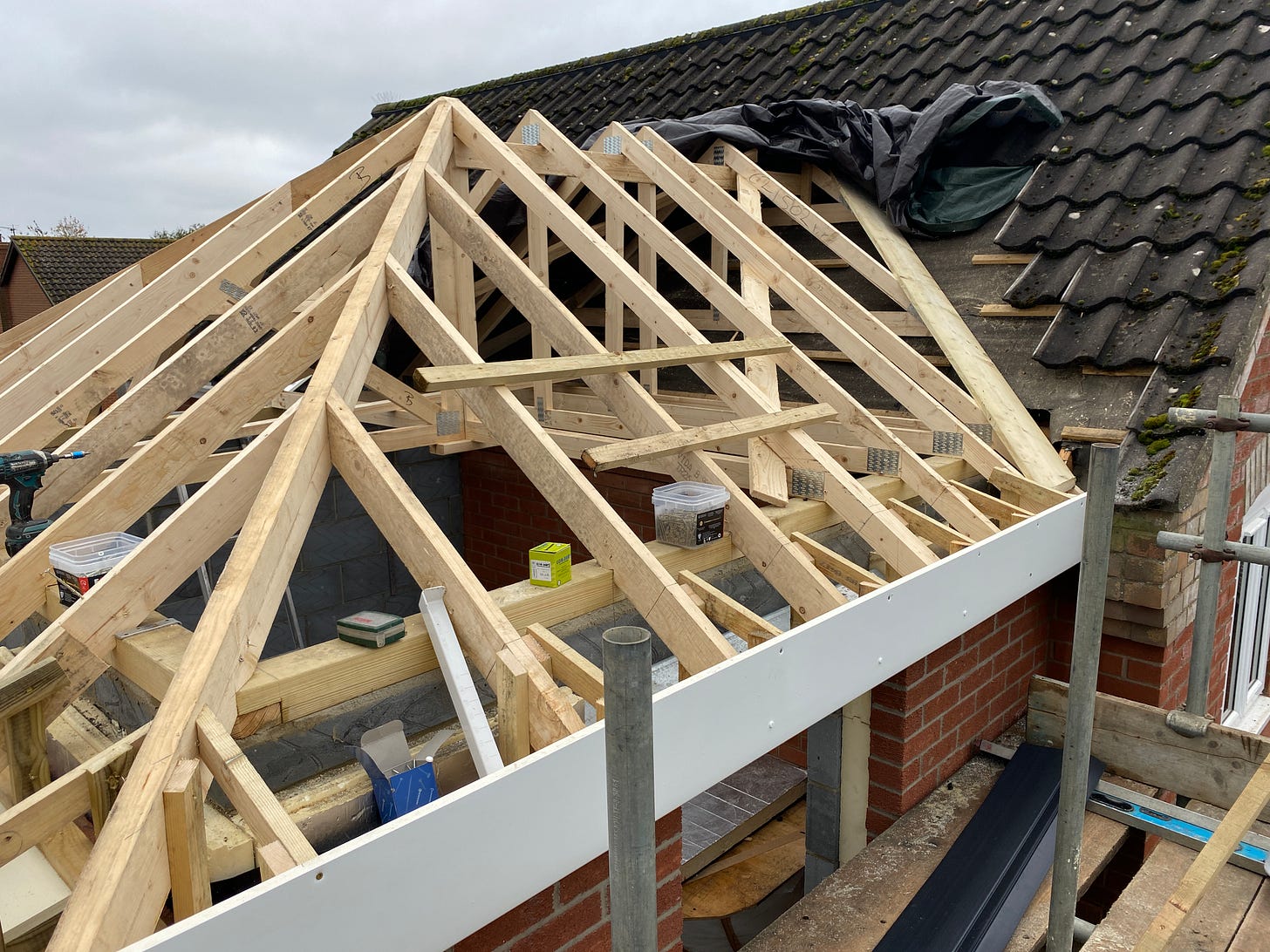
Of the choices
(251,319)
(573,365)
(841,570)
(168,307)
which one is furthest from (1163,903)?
(168,307)

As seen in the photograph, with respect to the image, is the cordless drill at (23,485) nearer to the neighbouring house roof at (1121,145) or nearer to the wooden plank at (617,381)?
the wooden plank at (617,381)

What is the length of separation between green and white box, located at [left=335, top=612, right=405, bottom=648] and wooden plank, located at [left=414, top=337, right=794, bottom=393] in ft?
2.82

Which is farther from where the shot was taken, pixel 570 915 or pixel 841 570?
pixel 841 570

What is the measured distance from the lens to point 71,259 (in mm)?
23500

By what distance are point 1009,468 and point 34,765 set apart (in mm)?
3495

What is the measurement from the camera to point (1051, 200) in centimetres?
489

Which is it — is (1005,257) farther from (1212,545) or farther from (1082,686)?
(1082,686)

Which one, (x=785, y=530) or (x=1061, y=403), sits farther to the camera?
(x=1061, y=403)

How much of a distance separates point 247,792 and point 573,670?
2.81 feet

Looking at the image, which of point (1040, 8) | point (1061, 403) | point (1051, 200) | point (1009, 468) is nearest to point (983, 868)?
A: point (1009, 468)

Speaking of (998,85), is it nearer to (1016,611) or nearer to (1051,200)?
(1051,200)

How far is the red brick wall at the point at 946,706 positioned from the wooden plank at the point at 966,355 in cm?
65

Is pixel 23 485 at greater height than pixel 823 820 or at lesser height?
greater

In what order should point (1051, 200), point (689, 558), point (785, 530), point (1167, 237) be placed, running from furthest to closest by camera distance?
point (1051, 200) < point (1167, 237) < point (785, 530) < point (689, 558)
